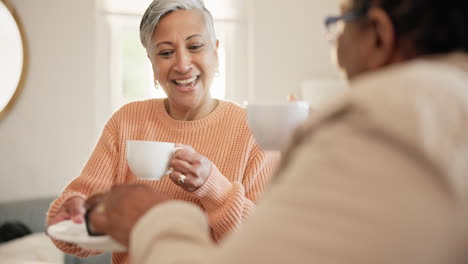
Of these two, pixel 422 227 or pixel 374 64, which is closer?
pixel 422 227

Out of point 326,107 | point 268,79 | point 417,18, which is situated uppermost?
point 268,79

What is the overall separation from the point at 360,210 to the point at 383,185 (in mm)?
32

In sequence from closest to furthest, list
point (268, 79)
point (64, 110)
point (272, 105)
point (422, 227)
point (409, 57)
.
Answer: point (422, 227)
point (409, 57)
point (272, 105)
point (64, 110)
point (268, 79)

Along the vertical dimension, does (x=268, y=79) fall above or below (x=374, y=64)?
above

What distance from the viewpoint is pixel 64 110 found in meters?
3.85

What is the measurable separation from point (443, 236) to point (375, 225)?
67mm

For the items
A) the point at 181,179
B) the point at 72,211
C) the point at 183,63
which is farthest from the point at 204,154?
the point at 72,211

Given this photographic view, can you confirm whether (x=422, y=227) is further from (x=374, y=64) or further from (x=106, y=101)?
(x=106, y=101)

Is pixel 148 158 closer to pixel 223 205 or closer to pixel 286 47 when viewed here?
pixel 223 205

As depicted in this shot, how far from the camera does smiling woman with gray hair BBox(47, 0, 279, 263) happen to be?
4.80 ft

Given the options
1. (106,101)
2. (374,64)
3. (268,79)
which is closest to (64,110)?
(106,101)

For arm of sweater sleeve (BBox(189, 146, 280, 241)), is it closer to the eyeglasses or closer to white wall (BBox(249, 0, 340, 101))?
the eyeglasses

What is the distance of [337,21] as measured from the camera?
2.31 ft

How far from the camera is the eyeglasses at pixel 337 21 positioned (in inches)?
26.1
